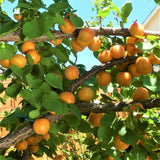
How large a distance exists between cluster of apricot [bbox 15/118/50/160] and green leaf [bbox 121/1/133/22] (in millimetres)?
709

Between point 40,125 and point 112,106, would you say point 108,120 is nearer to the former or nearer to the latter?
point 112,106

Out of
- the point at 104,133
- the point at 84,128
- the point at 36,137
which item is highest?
the point at 104,133

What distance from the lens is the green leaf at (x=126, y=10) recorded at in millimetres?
1237

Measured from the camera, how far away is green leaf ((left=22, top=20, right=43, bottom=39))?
2.80 feet

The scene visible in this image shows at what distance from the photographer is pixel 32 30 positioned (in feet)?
2.83

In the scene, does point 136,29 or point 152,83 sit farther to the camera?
point 136,29

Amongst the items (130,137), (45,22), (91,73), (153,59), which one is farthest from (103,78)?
(45,22)

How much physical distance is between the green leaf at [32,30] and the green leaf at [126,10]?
58 cm

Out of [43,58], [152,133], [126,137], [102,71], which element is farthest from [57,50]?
[152,133]

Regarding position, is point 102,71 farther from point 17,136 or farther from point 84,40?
point 17,136

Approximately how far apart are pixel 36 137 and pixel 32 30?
3.06ft

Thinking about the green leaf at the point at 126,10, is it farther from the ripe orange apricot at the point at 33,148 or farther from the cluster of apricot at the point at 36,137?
the ripe orange apricot at the point at 33,148

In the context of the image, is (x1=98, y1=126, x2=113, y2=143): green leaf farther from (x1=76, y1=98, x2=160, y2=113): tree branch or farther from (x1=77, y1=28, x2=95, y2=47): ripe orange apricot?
(x1=77, y1=28, x2=95, y2=47): ripe orange apricot

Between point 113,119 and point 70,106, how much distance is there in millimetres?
201
